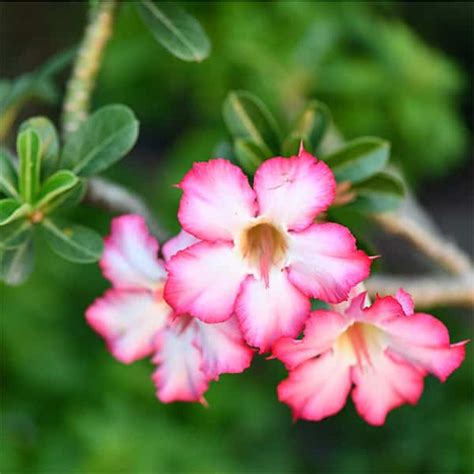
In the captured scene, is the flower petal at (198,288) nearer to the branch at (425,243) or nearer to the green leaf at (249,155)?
the green leaf at (249,155)

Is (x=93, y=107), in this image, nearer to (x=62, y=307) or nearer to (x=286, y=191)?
(x=62, y=307)

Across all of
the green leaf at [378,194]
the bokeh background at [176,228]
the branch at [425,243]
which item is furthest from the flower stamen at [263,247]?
the bokeh background at [176,228]

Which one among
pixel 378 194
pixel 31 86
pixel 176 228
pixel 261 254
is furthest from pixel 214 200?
pixel 176 228

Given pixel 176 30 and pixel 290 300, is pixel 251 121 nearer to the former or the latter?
pixel 176 30

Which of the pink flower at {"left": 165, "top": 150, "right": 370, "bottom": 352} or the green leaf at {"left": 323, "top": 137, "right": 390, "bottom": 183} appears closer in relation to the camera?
the pink flower at {"left": 165, "top": 150, "right": 370, "bottom": 352}

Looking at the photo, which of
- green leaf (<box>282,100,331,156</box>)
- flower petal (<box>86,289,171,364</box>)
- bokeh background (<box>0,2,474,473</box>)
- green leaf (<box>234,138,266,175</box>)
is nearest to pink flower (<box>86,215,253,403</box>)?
flower petal (<box>86,289,171,364</box>)

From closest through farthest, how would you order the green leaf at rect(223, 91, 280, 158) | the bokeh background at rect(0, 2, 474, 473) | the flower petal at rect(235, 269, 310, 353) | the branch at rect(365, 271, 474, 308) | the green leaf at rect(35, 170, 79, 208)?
the flower petal at rect(235, 269, 310, 353) < the green leaf at rect(35, 170, 79, 208) < the green leaf at rect(223, 91, 280, 158) < the branch at rect(365, 271, 474, 308) < the bokeh background at rect(0, 2, 474, 473)

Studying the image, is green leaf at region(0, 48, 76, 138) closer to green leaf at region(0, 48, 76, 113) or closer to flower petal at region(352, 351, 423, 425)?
green leaf at region(0, 48, 76, 113)

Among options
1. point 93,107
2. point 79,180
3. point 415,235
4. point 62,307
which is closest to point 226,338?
point 79,180
